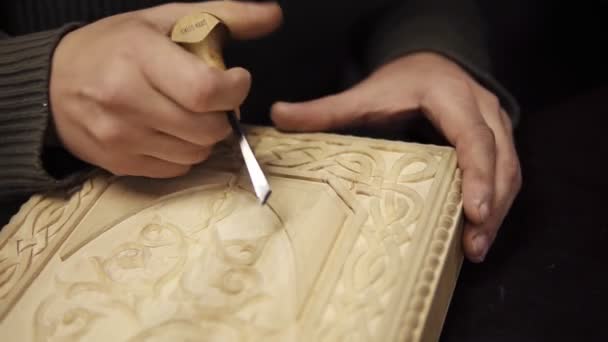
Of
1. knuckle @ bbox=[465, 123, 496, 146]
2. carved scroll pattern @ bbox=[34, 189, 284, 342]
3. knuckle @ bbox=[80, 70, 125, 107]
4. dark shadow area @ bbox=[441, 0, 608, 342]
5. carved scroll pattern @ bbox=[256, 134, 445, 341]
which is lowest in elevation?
dark shadow area @ bbox=[441, 0, 608, 342]

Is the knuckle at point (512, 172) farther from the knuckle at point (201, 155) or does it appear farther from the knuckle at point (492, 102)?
the knuckle at point (201, 155)

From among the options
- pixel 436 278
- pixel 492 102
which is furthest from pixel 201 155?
pixel 492 102

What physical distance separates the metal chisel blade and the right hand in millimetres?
13

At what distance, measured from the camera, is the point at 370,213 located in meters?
0.59

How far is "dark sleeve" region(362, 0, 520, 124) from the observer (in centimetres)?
83

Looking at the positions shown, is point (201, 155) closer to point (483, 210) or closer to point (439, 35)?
point (483, 210)

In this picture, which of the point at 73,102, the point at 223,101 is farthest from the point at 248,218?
the point at 73,102

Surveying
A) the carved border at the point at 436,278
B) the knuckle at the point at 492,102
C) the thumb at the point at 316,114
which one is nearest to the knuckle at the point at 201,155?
the thumb at the point at 316,114

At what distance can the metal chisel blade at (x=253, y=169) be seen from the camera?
0.56 m

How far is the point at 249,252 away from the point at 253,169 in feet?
0.27

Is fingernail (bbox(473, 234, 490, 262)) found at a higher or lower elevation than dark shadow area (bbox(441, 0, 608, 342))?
higher

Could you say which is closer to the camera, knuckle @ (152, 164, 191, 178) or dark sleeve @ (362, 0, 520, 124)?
knuckle @ (152, 164, 191, 178)

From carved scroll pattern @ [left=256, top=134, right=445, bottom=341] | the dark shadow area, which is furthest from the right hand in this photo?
the dark shadow area

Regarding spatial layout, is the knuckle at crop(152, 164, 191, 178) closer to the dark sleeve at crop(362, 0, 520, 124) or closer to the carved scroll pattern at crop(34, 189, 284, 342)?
the carved scroll pattern at crop(34, 189, 284, 342)
